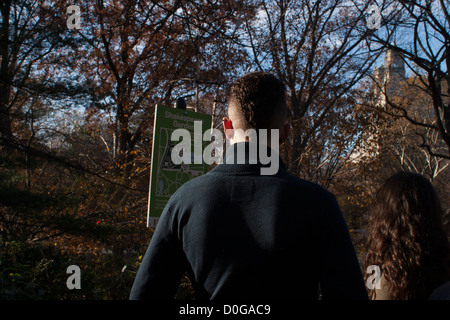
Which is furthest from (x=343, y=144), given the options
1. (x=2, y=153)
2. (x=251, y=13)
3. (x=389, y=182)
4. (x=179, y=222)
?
(x=179, y=222)

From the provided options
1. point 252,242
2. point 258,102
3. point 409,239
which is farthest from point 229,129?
Result: point 409,239

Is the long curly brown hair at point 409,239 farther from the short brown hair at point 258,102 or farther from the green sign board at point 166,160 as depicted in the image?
the green sign board at point 166,160

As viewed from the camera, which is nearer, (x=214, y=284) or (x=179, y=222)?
(x=214, y=284)

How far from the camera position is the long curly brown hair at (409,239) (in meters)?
1.81

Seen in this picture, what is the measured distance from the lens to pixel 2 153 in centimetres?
784

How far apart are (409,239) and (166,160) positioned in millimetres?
4138

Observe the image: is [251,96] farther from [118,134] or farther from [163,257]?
[118,134]

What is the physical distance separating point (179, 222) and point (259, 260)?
304 millimetres

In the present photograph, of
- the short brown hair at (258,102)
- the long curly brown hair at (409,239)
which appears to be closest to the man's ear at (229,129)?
the short brown hair at (258,102)

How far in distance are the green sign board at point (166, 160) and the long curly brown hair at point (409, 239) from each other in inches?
146

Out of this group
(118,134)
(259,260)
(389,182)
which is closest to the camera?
(259,260)

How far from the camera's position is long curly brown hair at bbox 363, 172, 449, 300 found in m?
1.81

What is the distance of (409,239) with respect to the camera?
1874 mm
